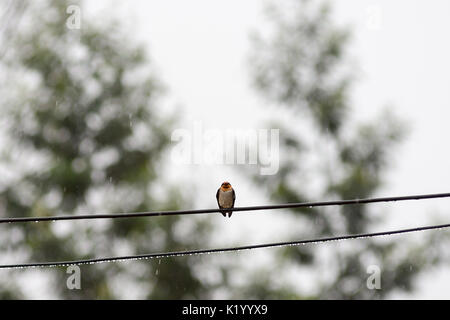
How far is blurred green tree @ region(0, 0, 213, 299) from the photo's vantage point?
12.1 m

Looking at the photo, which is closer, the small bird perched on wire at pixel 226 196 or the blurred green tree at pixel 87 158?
the small bird perched on wire at pixel 226 196

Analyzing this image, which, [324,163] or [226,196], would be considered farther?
[324,163]

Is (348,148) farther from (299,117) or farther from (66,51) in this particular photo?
(66,51)

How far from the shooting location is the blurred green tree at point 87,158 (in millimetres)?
12148

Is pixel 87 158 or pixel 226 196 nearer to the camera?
pixel 226 196

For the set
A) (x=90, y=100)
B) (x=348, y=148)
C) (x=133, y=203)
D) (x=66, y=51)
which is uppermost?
(x=66, y=51)

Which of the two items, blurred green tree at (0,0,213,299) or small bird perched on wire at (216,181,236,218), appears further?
blurred green tree at (0,0,213,299)

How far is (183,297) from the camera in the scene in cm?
1190

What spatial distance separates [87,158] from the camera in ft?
42.3

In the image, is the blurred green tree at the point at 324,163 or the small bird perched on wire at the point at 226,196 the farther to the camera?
the blurred green tree at the point at 324,163
